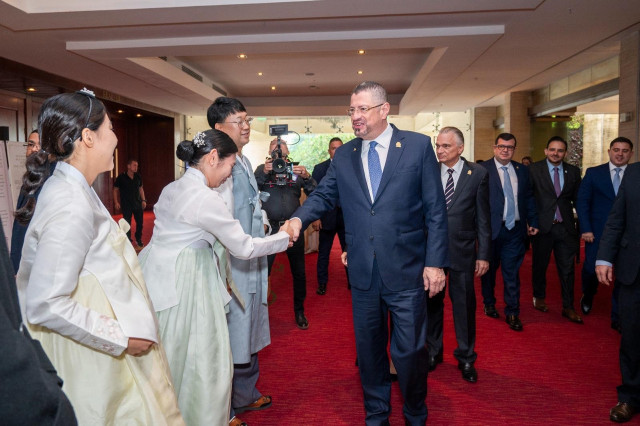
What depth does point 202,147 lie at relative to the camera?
2.14 metres

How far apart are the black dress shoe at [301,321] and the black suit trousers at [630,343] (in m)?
2.39

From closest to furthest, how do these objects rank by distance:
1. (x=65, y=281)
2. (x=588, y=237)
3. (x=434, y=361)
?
(x=65, y=281), (x=434, y=361), (x=588, y=237)

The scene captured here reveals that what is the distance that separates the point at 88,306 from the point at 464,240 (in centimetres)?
244

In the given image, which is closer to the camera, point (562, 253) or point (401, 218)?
point (401, 218)

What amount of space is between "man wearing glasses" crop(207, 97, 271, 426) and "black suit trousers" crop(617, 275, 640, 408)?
192 centimetres

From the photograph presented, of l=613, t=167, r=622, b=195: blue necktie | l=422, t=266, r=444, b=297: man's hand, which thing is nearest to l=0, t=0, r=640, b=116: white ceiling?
l=613, t=167, r=622, b=195: blue necktie

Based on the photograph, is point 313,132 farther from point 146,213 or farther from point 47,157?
point 47,157

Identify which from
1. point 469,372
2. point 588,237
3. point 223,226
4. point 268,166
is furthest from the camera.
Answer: point 588,237

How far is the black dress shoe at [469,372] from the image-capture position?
10.3 feet

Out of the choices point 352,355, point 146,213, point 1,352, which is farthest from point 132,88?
point 1,352

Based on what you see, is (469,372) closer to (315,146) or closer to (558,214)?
(558,214)

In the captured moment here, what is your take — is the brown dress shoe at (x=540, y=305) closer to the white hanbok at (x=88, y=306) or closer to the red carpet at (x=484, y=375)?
the red carpet at (x=484, y=375)

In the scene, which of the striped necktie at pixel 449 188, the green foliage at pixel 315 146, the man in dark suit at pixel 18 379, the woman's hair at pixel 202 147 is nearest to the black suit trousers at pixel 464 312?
the striped necktie at pixel 449 188

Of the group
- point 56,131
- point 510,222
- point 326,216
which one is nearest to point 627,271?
point 510,222
